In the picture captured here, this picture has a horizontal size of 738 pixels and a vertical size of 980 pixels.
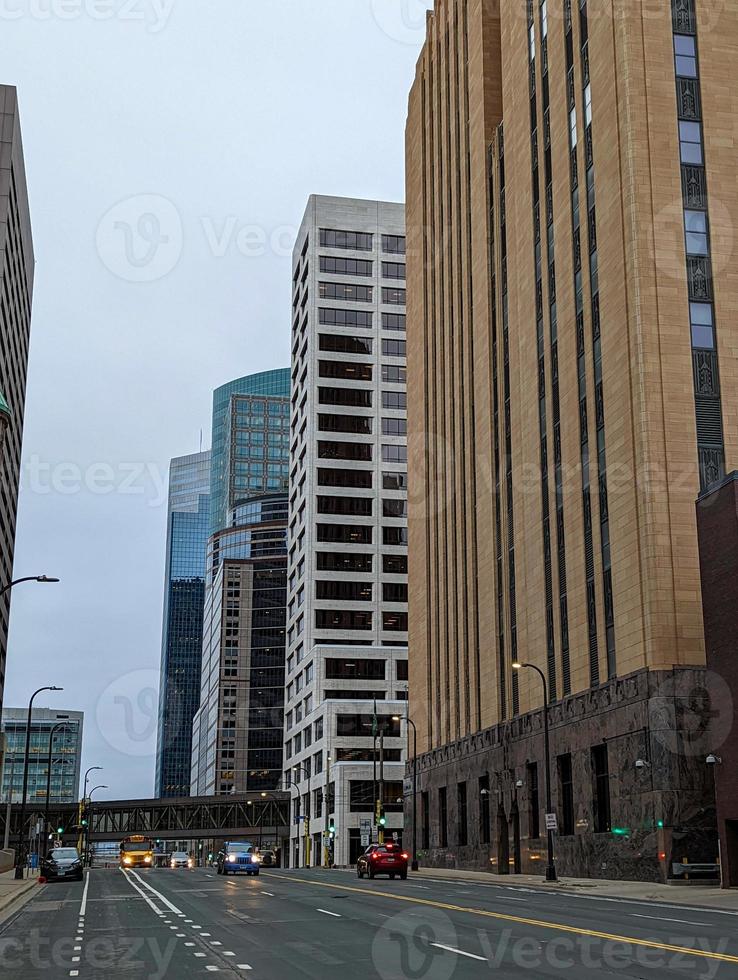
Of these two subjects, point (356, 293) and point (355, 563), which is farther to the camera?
point (356, 293)

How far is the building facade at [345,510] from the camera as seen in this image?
13062 centimetres

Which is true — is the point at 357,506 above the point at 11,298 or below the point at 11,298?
below

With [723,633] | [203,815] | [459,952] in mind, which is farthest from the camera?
[203,815]

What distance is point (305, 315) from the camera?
15438 centimetres

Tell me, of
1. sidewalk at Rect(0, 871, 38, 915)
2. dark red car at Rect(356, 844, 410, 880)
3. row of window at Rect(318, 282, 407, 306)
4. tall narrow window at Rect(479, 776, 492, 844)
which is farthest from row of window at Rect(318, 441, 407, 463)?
sidewalk at Rect(0, 871, 38, 915)

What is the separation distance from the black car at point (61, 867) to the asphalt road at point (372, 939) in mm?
23387

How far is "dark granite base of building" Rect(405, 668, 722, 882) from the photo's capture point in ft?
159

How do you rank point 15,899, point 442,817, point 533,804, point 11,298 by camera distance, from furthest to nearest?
point 11,298 < point 442,817 < point 533,804 < point 15,899

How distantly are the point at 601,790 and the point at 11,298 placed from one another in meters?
95.5

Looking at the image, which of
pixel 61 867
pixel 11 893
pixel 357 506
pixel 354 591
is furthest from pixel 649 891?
pixel 357 506

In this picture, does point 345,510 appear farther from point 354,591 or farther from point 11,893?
point 11,893

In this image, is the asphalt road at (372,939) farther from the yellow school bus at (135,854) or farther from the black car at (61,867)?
the yellow school bus at (135,854)

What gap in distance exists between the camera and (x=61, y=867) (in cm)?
5978

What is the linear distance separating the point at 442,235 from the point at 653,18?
121 feet
